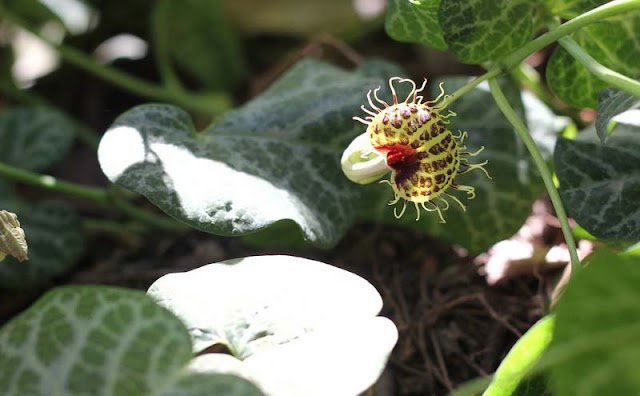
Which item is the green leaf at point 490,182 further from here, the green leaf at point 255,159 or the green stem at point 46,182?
the green stem at point 46,182

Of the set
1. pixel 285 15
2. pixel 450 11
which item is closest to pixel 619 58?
pixel 450 11

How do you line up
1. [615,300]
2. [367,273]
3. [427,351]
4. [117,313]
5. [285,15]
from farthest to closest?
[285,15] < [367,273] < [427,351] < [117,313] < [615,300]

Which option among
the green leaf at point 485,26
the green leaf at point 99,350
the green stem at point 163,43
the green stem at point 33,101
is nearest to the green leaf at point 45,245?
the green stem at point 33,101

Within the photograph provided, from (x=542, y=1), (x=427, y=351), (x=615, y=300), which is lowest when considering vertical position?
(x=427, y=351)

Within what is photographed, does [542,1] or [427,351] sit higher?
[542,1]

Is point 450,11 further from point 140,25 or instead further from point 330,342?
point 140,25

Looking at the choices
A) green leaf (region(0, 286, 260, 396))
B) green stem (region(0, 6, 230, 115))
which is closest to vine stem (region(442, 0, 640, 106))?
green leaf (region(0, 286, 260, 396))
